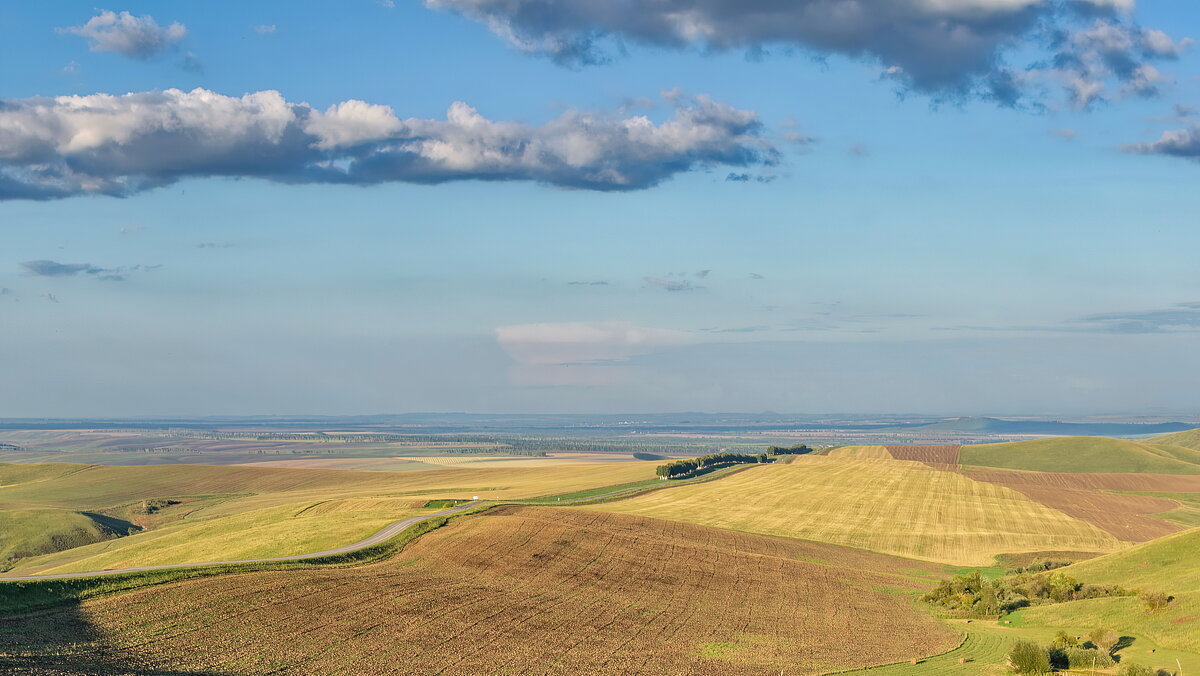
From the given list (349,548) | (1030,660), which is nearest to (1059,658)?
(1030,660)

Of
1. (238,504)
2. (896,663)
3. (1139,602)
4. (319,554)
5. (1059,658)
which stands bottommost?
(238,504)

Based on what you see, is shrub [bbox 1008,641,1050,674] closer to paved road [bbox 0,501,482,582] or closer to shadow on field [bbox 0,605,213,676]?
shadow on field [bbox 0,605,213,676]

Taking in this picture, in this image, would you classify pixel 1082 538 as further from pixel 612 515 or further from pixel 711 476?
pixel 711 476

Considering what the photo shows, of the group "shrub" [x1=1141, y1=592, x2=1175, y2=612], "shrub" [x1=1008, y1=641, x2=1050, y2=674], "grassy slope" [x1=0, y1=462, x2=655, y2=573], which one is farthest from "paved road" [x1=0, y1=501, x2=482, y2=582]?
"shrub" [x1=1141, y1=592, x2=1175, y2=612]

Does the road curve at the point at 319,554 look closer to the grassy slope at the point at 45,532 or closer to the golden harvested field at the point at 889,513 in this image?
the golden harvested field at the point at 889,513

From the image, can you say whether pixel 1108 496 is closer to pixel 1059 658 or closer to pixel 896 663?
pixel 1059 658
